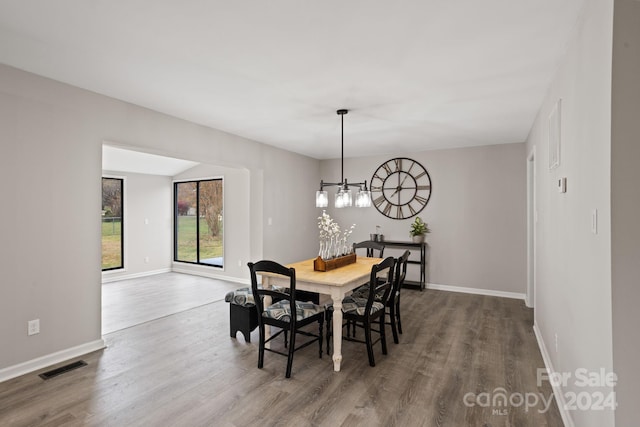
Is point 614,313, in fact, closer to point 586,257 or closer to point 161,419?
point 586,257

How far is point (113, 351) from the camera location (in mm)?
3248

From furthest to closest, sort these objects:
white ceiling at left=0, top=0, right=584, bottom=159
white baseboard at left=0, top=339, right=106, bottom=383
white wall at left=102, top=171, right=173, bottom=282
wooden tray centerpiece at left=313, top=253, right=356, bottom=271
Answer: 1. white wall at left=102, top=171, right=173, bottom=282
2. wooden tray centerpiece at left=313, top=253, right=356, bottom=271
3. white baseboard at left=0, top=339, right=106, bottom=383
4. white ceiling at left=0, top=0, right=584, bottom=159

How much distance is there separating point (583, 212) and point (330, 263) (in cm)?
217

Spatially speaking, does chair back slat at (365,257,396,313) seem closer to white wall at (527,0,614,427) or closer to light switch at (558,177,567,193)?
white wall at (527,0,614,427)

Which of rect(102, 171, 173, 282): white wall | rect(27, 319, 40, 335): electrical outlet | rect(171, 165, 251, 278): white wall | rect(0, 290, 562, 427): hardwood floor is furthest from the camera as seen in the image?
rect(102, 171, 173, 282): white wall

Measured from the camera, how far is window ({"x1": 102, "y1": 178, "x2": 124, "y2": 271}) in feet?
21.8

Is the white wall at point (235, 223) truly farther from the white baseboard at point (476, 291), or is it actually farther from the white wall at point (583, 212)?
the white wall at point (583, 212)

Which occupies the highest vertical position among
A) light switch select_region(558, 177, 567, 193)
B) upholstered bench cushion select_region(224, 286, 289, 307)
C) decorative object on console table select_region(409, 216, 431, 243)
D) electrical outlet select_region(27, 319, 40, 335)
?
light switch select_region(558, 177, 567, 193)

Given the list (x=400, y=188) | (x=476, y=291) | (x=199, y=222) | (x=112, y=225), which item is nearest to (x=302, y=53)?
(x=400, y=188)

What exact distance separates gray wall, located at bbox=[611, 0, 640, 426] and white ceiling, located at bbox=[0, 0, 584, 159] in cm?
70

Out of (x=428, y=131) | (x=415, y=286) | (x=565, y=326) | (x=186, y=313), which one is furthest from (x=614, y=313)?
(x=415, y=286)

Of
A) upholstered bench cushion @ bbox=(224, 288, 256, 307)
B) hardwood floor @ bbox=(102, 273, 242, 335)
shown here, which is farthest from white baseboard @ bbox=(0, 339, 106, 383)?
upholstered bench cushion @ bbox=(224, 288, 256, 307)

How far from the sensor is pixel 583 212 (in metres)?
1.78

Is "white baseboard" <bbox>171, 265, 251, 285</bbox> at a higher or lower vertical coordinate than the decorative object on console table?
lower
